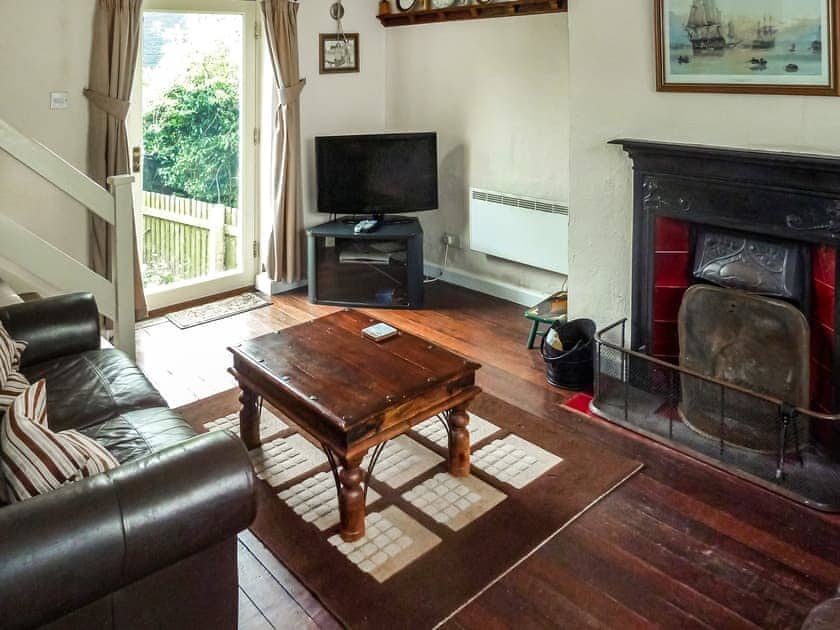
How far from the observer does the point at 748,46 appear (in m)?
2.87

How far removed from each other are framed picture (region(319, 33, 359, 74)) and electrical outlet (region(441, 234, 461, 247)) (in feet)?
4.49

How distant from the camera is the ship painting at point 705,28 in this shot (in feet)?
9.65

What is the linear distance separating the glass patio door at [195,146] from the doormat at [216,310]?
137 mm

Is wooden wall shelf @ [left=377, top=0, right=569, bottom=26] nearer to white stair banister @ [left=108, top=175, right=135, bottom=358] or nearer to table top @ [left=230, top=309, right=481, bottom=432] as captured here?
table top @ [left=230, top=309, right=481, bottom=432]

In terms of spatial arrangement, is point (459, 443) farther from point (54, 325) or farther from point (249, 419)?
point (54, 325)

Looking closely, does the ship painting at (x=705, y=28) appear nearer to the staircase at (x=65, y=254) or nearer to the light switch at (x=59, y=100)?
the staircase at (x=65, y=254)

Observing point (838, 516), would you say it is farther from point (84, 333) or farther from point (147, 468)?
point (84, 333)

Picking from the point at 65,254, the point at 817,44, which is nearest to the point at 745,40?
the point at 817,44

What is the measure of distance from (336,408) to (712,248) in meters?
1.83

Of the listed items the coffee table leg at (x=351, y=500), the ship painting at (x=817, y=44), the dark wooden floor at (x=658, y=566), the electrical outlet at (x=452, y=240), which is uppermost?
the ship painting at (x=817, y=44)

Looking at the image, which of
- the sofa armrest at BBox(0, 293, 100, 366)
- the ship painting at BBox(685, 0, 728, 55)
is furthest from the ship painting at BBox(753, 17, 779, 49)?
the sofa armrest at BBox(0, 293, 100, 366)

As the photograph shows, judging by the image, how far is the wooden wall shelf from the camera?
168 inches

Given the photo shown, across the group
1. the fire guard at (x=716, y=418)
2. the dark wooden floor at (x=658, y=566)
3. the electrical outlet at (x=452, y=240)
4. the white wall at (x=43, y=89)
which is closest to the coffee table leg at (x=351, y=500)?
the dark wooden floor at (x=658, y=566)

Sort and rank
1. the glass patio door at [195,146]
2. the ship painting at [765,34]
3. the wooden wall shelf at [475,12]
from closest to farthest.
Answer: the ship painting at [765,34] → the wooden wall shelf at [475,12] → the glass patio door at [195,146]
